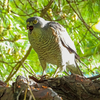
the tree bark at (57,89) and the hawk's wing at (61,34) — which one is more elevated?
the hawk's wing at (61,34)

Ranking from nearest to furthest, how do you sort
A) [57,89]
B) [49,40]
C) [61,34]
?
[57,89] < [49,40] < [61,34]

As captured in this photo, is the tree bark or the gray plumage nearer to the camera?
the tree bark

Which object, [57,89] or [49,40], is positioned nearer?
[57,89]

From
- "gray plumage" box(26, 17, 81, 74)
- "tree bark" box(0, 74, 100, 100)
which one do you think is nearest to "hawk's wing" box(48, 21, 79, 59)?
"gray plumage" box(26, 17, 81, 74)

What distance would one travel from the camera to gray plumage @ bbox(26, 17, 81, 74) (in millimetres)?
2588

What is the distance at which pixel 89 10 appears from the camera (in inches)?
120

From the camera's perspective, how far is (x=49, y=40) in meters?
2.59

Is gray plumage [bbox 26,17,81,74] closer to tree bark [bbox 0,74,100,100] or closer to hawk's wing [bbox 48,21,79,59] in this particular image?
hawk's wing [bbox 48,21,79,59]

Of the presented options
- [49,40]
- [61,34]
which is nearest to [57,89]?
[49,40]

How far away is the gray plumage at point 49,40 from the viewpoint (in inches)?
102

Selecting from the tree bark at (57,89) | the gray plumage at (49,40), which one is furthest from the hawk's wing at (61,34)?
the tree bark at (57,89)

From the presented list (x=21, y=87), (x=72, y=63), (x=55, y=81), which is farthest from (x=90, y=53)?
(x=21, y=87)

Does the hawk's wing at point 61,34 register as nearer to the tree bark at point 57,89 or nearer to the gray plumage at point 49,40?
the gray plumage at point 49,40

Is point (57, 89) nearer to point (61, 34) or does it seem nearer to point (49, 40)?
point (49, 40)
